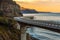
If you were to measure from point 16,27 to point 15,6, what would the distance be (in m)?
11.8

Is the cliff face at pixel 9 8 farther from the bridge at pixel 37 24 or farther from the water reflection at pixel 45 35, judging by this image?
the bridge at pixel 37 24

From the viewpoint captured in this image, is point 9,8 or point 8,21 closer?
point 8,21

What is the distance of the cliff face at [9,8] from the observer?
42.8m

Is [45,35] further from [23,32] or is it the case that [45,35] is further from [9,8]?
[23,32]

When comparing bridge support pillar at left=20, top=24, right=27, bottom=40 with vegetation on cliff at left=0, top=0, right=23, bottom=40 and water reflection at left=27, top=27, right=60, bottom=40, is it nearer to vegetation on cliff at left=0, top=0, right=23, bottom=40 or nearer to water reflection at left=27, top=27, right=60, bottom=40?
vegetation on cliff at left=0, top=0, right=23, bottom=40

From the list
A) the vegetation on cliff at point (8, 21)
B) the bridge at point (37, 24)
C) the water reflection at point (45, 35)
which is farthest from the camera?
the water reflection at point (45, 35)

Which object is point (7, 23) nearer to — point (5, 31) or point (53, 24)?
point (5, 31)

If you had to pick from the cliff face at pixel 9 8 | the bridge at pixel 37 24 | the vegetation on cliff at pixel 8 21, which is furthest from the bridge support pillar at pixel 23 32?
the cliff face at pixel 9 8

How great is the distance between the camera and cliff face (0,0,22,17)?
1686 inches

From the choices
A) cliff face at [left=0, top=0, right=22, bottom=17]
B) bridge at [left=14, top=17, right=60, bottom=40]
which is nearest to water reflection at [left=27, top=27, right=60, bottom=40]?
cliff face at [left=0, top=0, right=22, bottom=17]

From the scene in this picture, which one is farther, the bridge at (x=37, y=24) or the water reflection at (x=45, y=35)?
the water reflection at (x=45, y=35)

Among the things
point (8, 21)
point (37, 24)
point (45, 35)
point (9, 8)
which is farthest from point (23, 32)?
point (45, 35)

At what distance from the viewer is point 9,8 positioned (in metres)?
44.5

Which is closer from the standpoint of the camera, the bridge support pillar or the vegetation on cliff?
the vegetation on cliff
